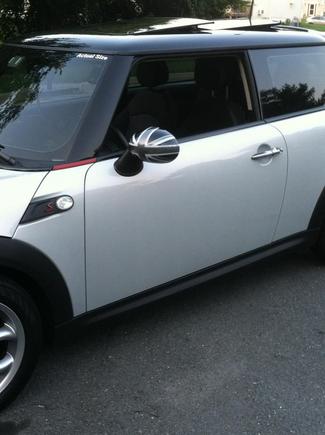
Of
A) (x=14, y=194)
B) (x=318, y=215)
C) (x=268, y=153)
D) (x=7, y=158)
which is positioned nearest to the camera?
(x=14, y=194)

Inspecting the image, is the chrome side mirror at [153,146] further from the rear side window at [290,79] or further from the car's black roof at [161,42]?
the rear side window at [290,79]

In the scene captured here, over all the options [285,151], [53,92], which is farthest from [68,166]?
[285,151]

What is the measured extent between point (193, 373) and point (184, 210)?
0.83m

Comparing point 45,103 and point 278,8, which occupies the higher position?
point 45,103

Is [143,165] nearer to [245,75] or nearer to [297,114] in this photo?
[245,75]

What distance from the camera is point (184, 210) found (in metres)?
2.75

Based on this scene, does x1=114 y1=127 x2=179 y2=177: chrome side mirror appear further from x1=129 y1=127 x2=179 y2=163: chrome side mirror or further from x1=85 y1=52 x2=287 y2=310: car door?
x1=85 y1=52 x2=287 y2=310: car door

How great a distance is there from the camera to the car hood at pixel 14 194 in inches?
85.5

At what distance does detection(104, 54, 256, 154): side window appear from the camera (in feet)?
9.74

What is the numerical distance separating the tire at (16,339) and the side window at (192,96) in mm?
1080

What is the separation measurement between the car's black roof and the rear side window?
8 cm

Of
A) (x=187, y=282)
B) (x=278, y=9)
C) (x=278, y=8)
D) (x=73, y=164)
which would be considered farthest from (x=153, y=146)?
(x=278, y=8)

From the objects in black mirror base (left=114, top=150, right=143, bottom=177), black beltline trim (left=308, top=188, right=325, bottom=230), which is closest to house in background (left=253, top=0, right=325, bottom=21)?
black beltline trim (left=308, top=188, right=325, bottom=230)

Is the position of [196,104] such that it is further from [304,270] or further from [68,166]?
[304,270]
